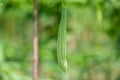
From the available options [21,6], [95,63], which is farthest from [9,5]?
[95,63]

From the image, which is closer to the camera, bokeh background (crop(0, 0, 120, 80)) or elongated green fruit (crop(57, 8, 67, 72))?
elongated green fruit (crop(57, 8, 67, 72))

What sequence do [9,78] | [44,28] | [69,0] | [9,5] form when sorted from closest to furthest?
[9,78] → [69,0] → [9,5] → [44,28]

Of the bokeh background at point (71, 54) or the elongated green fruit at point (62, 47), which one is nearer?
the elongated green fruit at point (62, 47)

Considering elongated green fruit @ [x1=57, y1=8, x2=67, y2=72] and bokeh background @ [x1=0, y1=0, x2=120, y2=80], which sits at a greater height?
elongated green fruit @ [x1=57, y1=8, x2=67, y2=72]

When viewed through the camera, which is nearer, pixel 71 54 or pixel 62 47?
pixel 62 47

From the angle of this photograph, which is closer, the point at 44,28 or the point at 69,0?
the point at 69,0

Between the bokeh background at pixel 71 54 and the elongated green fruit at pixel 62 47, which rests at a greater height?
the elongated green fruit at pixel 62 47

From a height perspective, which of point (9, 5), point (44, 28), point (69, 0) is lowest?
point (44, 28)

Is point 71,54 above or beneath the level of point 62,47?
beneath

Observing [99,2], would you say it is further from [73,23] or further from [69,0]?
[73,23]

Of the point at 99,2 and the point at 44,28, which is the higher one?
the point at 99,2

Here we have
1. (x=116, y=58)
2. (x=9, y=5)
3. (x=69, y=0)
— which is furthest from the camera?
(x=9, y=5)
